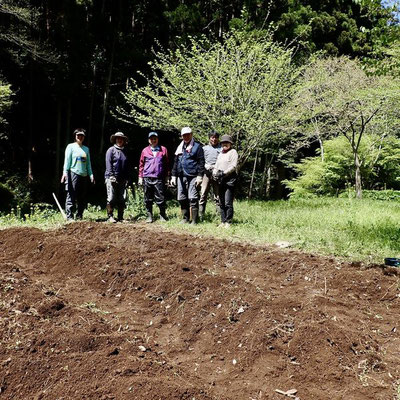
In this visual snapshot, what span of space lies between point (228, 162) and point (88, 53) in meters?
11.1

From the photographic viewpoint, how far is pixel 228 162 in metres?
6.74

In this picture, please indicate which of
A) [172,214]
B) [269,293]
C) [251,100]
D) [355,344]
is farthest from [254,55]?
[355,344]

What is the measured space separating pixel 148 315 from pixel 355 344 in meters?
1.69

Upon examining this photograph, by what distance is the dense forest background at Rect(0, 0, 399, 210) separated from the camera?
44.7ft

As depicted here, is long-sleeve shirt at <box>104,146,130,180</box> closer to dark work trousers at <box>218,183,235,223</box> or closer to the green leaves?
dark work trousers at <box>218,183,235,223</box>

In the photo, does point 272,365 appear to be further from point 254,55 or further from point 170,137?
point 170,137

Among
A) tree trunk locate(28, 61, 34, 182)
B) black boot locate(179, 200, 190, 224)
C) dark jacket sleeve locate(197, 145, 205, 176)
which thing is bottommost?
black boot locate(179, 200, 190, 224)

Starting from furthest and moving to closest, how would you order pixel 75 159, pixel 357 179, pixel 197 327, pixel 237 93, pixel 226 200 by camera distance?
pixel 357 179 < pixel 237 93 < pixel 75 159 < pixel 226 200 < pixel 197 327

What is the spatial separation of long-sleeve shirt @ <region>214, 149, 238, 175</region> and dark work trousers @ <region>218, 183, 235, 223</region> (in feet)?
0.85

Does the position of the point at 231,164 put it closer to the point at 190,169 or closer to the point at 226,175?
the point at 226,175

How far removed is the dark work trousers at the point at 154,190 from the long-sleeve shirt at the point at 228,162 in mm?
1290

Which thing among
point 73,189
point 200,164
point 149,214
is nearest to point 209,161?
point 200,164

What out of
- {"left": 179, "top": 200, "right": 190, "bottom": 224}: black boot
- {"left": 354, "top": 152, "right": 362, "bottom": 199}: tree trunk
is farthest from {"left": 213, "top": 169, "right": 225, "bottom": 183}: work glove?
{"left": 354, "top": 152, "right": 362, "bottom": 199}: tree trunk

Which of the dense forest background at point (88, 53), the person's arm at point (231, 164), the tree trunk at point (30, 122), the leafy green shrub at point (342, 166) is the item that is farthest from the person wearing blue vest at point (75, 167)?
the leafy green shrub at point (342, 166)
